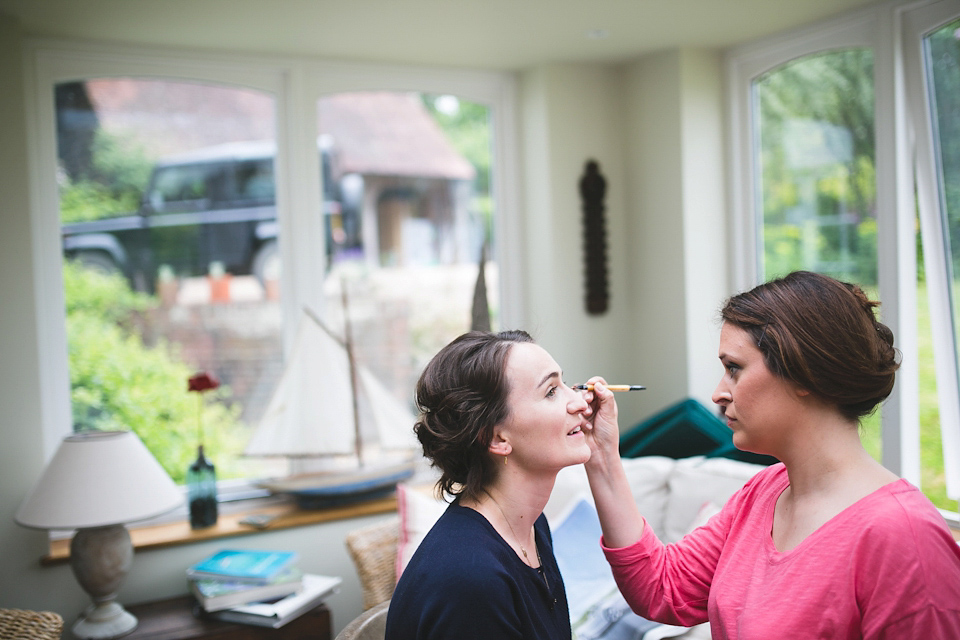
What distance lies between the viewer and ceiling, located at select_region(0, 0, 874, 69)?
269 cm

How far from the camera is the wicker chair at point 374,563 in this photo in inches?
103

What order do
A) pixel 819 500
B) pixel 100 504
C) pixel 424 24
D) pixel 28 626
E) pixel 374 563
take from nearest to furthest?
pixel 819 500 < pixel 28 626 < pixel 100 504 < pixel 374 563 < pixel 424 24

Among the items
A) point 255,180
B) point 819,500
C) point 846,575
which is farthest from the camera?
point 255,180

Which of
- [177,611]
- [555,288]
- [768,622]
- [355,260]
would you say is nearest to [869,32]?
[555,288]

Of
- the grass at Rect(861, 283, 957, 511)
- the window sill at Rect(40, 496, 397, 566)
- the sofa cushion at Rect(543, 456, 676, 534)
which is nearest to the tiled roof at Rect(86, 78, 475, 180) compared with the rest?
the window sill at Rect(40, 496, 397, 566)

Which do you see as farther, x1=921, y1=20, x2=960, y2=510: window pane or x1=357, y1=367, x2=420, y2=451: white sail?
x1=357, y1=367, x2=420, y2=451: white sail

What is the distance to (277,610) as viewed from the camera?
2.54 m

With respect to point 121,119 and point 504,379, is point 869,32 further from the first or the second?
point 121,119

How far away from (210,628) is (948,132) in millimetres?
3015

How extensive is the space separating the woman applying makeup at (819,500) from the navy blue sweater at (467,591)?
336mm

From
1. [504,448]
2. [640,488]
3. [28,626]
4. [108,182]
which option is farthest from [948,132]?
[28,626]

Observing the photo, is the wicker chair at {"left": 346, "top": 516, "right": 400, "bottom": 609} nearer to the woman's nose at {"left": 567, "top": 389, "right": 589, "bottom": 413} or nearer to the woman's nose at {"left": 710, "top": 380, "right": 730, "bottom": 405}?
the woman's nose at {"left": 567, "top": 389, "right": 589, "bottom": 413}

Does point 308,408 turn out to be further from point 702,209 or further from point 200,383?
point 702,209

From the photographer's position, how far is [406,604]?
129 cm
